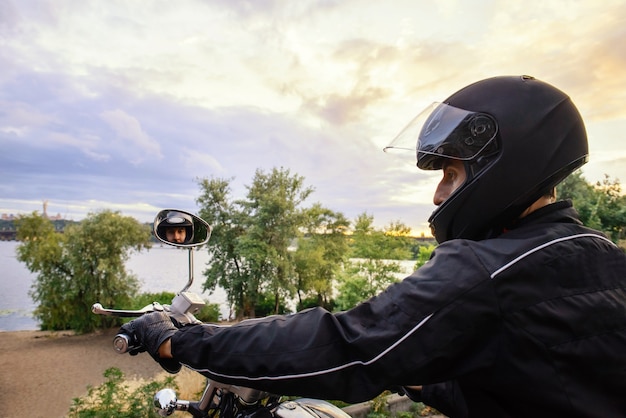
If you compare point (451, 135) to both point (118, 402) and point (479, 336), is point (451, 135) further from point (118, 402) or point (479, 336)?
point (118, 402)

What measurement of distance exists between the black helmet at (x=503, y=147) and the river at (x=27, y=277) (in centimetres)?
1137

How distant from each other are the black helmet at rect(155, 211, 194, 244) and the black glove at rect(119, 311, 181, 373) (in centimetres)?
46

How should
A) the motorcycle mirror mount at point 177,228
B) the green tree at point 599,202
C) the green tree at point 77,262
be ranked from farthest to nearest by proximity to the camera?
1. the green tree at point 599,202
2. the green tree at point 77,262
3. the motorcycle mirror mount at point 177,228

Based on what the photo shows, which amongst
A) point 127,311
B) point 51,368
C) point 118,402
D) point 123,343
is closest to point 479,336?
point 123,343

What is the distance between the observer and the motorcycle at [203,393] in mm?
1515

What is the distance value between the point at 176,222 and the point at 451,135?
47.1 inches

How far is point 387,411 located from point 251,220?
1589 centimetres

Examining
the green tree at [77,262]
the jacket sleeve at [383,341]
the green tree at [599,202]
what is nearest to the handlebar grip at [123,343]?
the jacket sleeve at [383,341]

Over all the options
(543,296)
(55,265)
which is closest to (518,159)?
(543,296)

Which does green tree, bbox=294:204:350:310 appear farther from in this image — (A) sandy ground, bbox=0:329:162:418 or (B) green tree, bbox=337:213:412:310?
(A) sandy ground, bbox=0:329:162:418

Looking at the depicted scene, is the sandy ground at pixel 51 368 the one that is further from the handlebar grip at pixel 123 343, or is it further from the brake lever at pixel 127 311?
the handlebar grip at pixel 123 343

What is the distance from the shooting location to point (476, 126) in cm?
138

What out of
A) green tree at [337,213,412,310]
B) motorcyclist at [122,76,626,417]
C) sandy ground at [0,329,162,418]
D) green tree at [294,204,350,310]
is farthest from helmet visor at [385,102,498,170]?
green tree at [294,204,350,310]

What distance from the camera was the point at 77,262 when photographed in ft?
49.5
